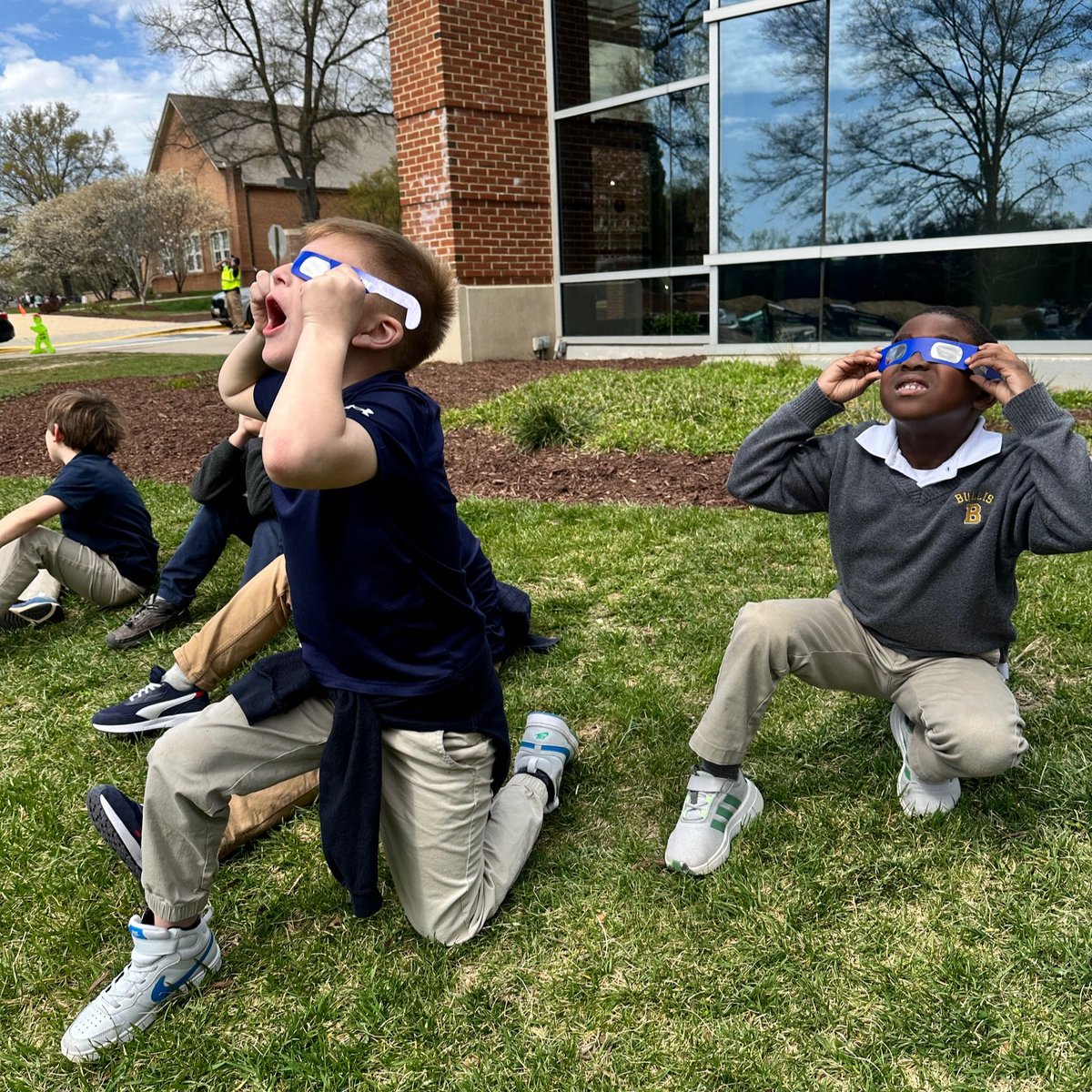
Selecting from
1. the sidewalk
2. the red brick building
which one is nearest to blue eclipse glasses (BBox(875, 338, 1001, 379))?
the sidewalk

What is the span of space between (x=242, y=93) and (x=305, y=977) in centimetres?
3705

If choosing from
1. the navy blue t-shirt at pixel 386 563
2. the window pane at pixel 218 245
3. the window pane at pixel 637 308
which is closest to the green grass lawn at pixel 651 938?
the navy blue t-shirt at pixel 386 563

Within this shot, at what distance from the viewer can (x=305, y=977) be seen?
2.21m

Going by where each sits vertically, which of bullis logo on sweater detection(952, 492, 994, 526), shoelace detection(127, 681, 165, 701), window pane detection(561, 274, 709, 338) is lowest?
shoelace detection(127, 681, 165, 701)

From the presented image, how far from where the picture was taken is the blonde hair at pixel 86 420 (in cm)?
431

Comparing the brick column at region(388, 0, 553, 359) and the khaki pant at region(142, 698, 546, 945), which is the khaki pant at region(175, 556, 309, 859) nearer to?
the khaki pant at region(142, 698, 546, 945)

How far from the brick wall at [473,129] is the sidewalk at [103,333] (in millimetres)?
10240

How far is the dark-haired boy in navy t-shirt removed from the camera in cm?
203

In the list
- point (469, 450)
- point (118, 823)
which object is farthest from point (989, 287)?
point (118, 823)

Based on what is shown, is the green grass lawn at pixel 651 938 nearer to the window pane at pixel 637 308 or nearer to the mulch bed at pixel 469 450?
the mulch bed at pixel 469 450

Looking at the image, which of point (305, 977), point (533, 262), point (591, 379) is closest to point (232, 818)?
point (305, 977)

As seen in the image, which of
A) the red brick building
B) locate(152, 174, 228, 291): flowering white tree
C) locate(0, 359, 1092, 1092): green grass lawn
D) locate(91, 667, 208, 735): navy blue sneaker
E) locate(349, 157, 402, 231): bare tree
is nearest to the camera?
locate(0, 359, 1092, 1092): green grass lawn

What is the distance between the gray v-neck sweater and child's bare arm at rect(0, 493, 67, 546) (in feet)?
10.2

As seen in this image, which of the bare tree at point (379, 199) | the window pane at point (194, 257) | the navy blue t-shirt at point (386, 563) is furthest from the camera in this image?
the window pane at point (194, 257)
